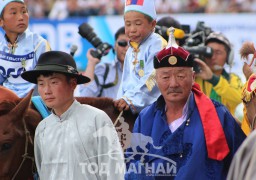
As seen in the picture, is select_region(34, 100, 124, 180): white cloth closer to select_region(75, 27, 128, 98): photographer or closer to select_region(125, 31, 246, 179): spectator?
select_region(125, 31, 246, 179): spectator

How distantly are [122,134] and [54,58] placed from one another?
117 centimetres

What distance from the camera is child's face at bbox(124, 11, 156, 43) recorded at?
7.00 m

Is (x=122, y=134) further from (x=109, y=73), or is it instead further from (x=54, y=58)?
(x=109, y=73)

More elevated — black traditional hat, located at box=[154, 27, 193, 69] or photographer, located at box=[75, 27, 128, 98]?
black traditional hat, located at box=[154, 27, 193, 69]

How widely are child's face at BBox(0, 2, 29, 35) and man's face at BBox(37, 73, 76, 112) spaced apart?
177cm

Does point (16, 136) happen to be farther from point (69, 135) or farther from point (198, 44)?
point (198, 44)

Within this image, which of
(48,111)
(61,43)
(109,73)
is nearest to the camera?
(48,111)

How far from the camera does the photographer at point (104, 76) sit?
31.6 feet

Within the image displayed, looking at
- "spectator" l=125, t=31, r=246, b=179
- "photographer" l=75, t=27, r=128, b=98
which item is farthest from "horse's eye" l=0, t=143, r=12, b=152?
"photographer" l=75, t=27, r=128, b=98

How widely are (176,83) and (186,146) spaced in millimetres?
442

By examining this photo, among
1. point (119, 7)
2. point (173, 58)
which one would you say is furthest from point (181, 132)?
point (119, 7)

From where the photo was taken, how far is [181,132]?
5711mm

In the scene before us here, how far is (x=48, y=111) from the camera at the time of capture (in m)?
6.66

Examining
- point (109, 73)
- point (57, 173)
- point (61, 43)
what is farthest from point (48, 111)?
point (61, 43)
